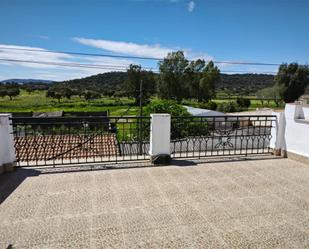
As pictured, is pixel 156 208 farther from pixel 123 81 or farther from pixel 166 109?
pixel 123 81

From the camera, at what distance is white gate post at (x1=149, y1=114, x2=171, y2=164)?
4.59 metres

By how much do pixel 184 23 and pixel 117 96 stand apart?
4142 centimetres

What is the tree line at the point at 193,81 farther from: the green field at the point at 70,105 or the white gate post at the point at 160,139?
the white gate post at the point at 160,139

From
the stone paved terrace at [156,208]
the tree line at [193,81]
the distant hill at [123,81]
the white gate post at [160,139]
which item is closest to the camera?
the stone paved terrace at [156,208]

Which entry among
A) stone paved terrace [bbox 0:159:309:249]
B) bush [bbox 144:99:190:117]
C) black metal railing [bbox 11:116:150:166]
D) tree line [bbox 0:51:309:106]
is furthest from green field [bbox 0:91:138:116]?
stone paved terrace [bbox 0:159:309:249]

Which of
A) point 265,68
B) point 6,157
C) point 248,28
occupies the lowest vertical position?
point 6,157

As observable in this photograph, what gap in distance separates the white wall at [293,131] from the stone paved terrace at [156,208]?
0.84 meters

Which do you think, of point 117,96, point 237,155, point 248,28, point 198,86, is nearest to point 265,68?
point 248,28

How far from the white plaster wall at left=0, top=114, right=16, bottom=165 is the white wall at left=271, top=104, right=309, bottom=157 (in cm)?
556

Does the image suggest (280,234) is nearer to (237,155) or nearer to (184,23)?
(237,155)

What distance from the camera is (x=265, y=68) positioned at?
22.3m

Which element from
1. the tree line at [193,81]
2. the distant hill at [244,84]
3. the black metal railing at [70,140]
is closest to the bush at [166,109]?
the black metal railing at [70,140]

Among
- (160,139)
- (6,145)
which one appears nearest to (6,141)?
(6,145)

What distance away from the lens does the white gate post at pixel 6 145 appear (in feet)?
13.1
